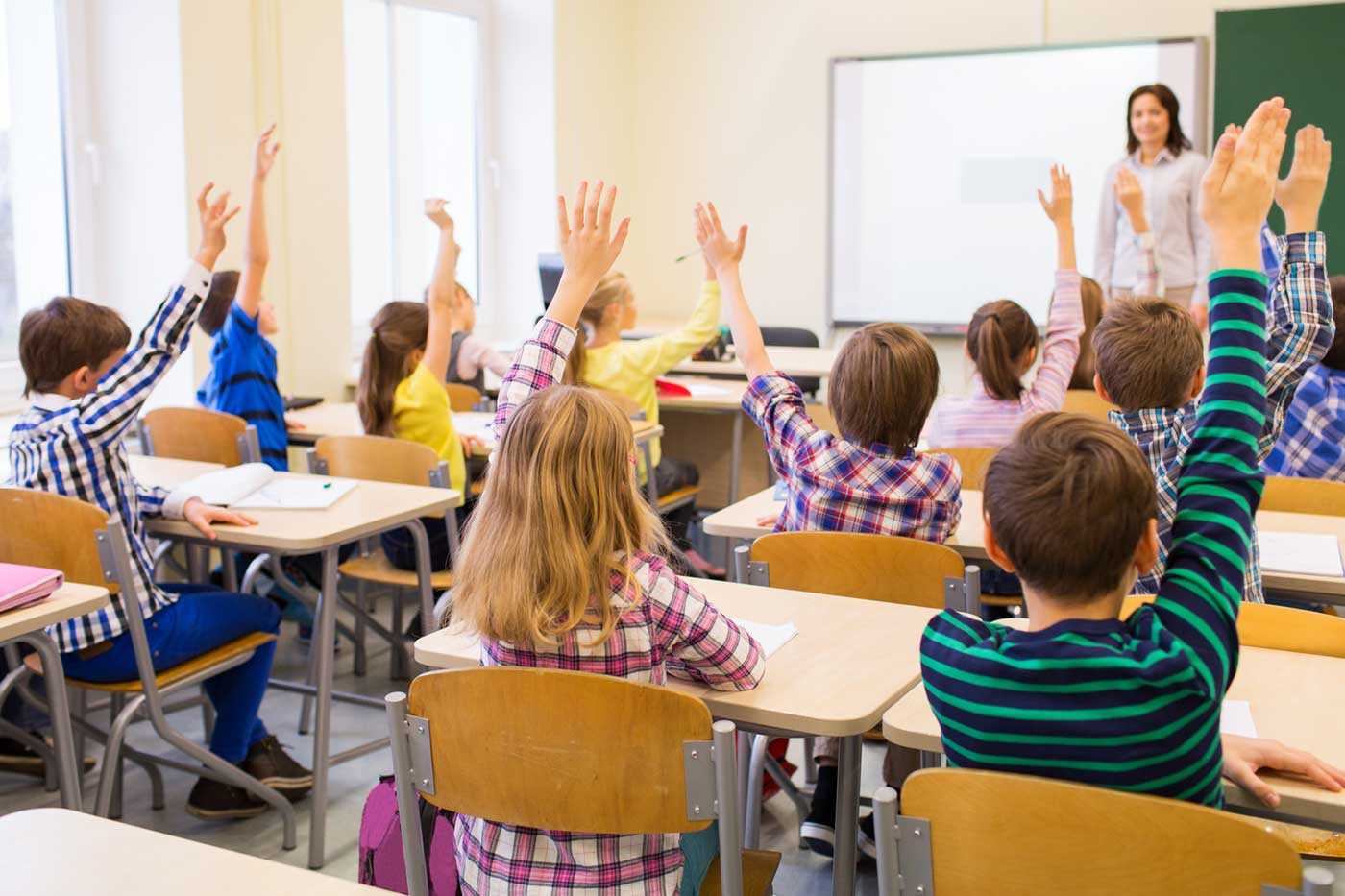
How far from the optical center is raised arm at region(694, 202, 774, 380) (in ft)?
8.50

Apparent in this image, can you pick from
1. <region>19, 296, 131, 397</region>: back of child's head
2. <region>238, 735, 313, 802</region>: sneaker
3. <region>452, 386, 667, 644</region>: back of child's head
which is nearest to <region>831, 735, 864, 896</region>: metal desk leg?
<region>452, 386, 667, 644</region>: back of child's head

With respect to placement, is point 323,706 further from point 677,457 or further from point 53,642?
point 677,457

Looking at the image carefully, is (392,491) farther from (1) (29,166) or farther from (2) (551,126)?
(2) (551,126)

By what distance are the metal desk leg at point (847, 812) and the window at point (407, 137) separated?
4.23 metres

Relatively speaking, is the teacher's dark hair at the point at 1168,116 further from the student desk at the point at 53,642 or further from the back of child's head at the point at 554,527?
the student desk at the point at 53,642

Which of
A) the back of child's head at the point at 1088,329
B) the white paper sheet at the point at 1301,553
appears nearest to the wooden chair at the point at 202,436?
the back of child's head at the point at 1088,329

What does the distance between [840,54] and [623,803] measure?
563 cm

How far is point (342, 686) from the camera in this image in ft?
12.4

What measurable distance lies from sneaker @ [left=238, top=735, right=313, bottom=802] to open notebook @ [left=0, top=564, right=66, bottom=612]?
93 centimetres

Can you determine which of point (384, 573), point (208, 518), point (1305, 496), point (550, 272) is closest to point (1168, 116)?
point (550, 272)

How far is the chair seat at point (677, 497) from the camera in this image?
15.2ft

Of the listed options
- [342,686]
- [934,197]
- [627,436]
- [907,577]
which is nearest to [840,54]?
[934,197]

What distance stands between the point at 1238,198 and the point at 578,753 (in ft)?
3.05

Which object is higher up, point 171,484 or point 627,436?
point 627,436
